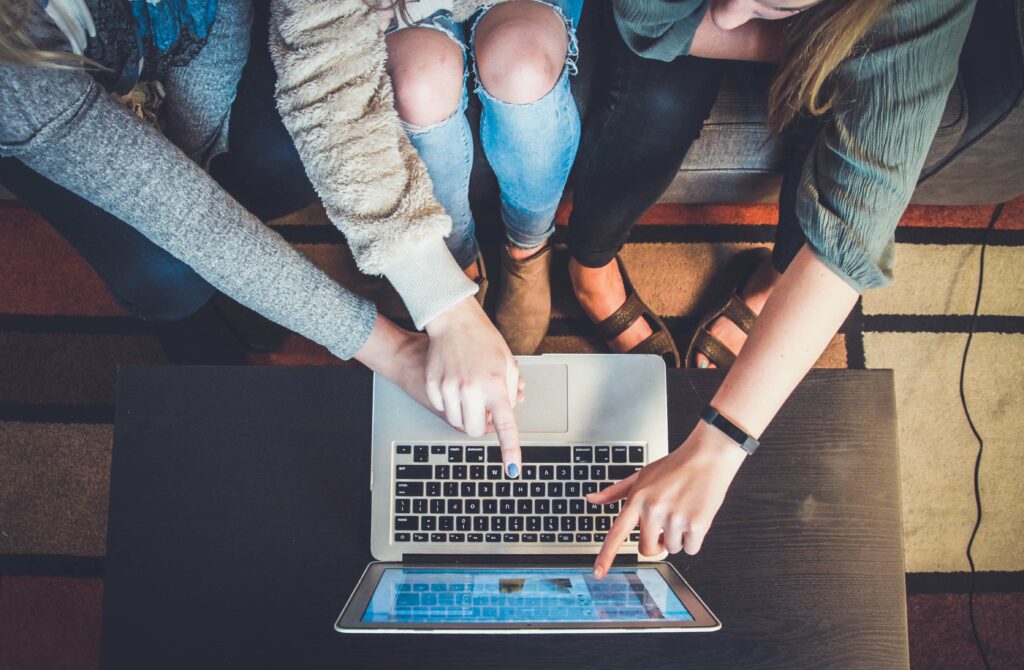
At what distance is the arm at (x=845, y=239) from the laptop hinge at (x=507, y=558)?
0.08 m

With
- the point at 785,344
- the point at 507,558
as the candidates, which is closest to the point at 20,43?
the point at 507,558

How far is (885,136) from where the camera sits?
0.70 metres

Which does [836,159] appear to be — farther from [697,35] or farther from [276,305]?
[276,305]

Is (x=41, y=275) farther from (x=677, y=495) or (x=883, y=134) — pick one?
(x=883, y=134)

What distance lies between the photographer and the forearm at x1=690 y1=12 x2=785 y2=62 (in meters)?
0.87

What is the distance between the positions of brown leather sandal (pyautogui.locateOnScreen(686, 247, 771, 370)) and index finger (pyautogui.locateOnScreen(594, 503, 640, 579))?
0.64 metres

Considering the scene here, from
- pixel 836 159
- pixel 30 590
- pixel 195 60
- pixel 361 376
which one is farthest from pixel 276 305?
pixel 30 590

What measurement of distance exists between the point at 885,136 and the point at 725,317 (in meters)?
0.58

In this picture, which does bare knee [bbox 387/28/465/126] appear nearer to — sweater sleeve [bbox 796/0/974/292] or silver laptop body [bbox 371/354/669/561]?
silver laptop body [bbox 371/354/669/561]

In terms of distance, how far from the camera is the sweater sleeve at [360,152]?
0.71 meters

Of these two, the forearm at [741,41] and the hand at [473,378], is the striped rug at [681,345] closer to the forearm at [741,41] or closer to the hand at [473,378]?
the forearm at [741,41]

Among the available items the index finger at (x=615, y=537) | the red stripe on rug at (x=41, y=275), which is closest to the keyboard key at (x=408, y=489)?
the index finger at (x=615, y=537)

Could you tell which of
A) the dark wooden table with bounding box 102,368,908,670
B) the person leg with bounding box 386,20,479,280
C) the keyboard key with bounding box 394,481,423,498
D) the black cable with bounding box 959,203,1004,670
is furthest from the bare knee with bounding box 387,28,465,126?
the black cable with bounding box 959,203,1004,670

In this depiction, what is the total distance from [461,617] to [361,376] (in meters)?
0.29
